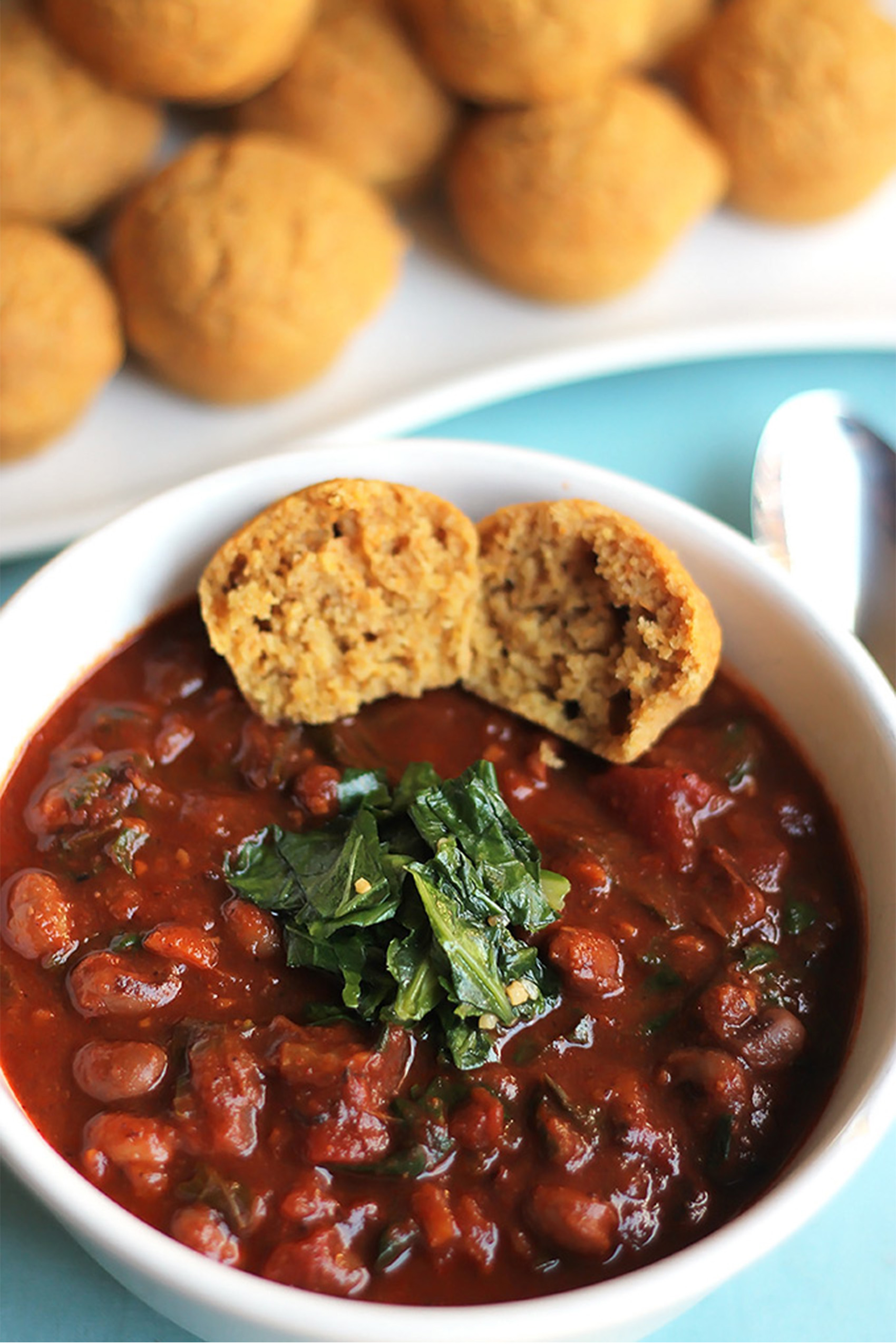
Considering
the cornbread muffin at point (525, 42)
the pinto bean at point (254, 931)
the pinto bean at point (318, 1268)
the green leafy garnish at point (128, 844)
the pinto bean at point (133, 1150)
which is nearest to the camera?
the pinto bean at point (318, 1268)

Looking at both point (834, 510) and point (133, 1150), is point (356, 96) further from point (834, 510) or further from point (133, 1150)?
point (133, 1150)

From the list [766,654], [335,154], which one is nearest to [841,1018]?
[766,654]

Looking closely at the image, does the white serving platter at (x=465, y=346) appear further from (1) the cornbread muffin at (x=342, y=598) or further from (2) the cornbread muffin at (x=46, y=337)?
(1) the cornbread muffin at (x=342, y=598)

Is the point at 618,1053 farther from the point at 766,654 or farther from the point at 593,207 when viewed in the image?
the point at 593,207

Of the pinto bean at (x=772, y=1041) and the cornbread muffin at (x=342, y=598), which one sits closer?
the pinto bean at (x=772, y=1041)

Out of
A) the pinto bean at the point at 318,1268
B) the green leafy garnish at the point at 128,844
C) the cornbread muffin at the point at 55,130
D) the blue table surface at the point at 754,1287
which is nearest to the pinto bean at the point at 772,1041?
the blue table surface at the point at 754,1287
